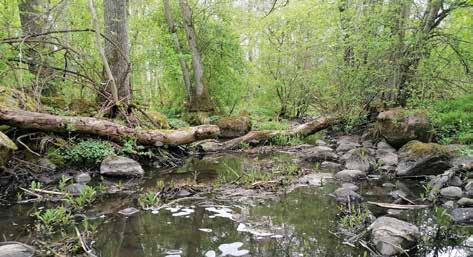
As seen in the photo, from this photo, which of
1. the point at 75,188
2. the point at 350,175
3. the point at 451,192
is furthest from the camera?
the point at 350,175

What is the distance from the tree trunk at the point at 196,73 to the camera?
1423 cm

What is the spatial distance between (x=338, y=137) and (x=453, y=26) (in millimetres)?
4314

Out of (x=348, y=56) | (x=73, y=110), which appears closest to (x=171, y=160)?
(x=73, y=110)

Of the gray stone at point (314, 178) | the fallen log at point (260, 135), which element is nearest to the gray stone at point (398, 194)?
the gray stone at point (314, 178)

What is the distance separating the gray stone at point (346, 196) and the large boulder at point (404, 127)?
139 inches

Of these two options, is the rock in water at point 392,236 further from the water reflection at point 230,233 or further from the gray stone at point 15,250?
the gray stone at point 15,250

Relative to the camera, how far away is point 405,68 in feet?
30.4

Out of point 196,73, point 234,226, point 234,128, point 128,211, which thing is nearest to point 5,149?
point 128,211

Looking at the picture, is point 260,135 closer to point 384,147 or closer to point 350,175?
point 384,147

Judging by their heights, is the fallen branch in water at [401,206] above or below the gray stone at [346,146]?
below

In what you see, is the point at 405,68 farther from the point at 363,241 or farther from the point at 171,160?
the point at 363,241

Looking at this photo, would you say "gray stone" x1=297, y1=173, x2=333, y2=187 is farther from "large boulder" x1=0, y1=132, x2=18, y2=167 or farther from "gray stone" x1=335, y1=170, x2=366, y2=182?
"large boulder" x1=0, y1=132, x2=18, y2=167

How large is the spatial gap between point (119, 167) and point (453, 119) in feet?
22.7

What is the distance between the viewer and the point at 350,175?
6.73 m
